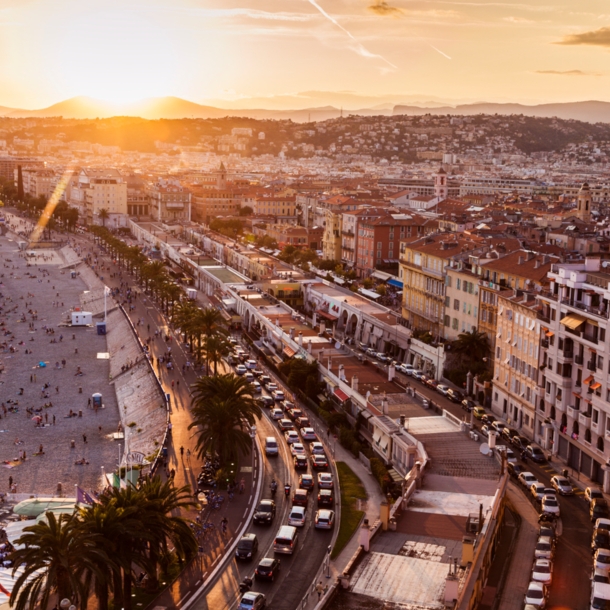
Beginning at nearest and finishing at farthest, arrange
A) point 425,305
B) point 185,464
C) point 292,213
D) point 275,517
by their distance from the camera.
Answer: point 275,517 < point 185,464 < point 425,305 < point 292,213

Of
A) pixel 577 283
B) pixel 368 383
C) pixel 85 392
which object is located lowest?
pixel 85 392

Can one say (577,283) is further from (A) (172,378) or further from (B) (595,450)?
(A) (172,378)

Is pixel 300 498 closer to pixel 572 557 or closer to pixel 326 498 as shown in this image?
pixel 326 498

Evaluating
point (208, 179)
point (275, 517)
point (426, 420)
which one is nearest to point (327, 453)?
point (426, 420)

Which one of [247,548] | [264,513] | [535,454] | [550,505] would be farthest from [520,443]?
[247,548]

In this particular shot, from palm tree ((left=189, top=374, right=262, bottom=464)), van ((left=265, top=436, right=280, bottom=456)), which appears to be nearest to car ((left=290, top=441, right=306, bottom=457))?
van ((left=265, top=436, right=280, bottom=456))

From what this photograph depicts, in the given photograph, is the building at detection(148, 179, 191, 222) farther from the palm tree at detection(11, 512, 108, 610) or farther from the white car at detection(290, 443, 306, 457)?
the palm tree at detection(11, 512, 108, 610)
